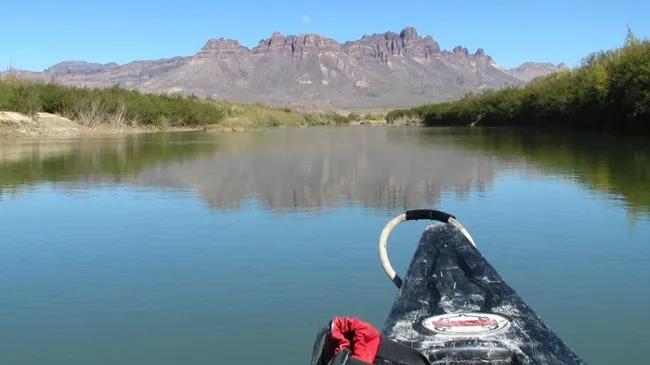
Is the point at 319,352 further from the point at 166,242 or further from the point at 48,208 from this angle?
the point at 48,208

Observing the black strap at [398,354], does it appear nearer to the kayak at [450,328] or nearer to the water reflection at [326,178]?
the kayak at [450,328]

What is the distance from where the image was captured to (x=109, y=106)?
186 feet

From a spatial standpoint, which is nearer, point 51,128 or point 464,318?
point 464,318

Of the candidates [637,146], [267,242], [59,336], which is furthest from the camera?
[637,146]

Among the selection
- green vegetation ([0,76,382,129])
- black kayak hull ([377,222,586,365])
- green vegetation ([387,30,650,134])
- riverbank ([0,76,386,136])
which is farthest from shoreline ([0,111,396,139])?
black kayak hull ([377,222,586,365])

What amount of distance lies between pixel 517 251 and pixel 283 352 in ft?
13.9

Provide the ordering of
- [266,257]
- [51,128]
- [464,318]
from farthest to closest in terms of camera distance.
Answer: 1. [51,128]
2. [266,257]
3. [464,318]

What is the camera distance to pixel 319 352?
274cm

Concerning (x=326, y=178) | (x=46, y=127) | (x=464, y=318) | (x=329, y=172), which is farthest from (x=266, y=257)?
(x=46, y=127)

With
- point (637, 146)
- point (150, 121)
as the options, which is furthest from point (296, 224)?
point (150, 121)

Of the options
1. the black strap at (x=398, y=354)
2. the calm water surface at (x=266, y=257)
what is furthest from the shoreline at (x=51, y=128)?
the black strap at (x=398, y=354)

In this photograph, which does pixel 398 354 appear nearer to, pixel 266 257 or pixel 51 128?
pixel 266 257

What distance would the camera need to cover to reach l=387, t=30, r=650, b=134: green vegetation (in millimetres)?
36206

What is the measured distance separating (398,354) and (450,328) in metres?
0.72
